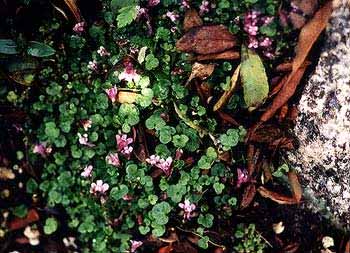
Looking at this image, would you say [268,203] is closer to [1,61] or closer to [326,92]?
[326,92]

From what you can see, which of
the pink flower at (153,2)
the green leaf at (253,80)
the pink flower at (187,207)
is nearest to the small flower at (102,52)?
the pink flower at (153,2)

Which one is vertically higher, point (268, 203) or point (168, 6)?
point (168, 6)

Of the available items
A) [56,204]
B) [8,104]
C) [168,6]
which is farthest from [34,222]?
[168,6]

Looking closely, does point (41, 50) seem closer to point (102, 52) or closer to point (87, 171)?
point (102, 52)

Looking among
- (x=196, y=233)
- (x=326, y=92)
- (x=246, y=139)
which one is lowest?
(x=196, y=233)

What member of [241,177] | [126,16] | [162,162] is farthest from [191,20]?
[241,177]

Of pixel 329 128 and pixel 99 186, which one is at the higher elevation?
pixel 329 128

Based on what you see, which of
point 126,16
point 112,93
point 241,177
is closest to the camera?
point 126,16
